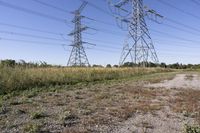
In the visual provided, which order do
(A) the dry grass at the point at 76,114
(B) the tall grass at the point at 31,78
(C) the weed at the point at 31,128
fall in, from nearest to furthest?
(C) the weed at the point at 31,128 → (A) the dry grass at the point at 76,114 → (B) the tall grass at the point at 31,78

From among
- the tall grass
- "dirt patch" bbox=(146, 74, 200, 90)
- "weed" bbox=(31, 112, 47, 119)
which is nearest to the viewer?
"weed" bbox=(31, 112, 47, 119)

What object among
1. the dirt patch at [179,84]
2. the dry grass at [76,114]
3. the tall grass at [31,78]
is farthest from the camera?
the dirt patch at [179,84]

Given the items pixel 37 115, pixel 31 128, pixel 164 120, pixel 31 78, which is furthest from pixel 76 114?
pixel 31 78

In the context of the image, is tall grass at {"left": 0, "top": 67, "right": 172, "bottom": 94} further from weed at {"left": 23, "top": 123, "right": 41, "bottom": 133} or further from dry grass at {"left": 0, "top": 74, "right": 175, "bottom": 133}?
weed at {"left": 23, "top": 123, "right": 41, "bottom": 133}

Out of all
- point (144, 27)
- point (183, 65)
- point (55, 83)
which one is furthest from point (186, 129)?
point (183, 65)

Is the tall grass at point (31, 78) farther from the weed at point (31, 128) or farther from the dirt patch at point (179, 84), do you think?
the weed at point (31, 128)

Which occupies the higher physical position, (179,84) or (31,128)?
(179,84)

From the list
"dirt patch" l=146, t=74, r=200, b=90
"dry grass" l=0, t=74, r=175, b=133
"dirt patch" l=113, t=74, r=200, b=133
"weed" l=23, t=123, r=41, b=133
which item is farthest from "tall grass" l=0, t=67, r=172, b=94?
"dirt patch" l=113, t=74, r=200, b=133

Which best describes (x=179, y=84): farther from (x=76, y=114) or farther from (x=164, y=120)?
(x=76, y=114)

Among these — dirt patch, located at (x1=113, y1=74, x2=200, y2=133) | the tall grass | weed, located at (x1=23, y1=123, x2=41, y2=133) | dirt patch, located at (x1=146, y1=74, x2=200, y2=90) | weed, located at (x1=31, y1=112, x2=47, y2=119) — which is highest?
the tall grass

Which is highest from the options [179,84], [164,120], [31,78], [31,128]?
[31,78]

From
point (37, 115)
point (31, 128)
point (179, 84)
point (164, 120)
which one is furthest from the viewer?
point (179, 84)

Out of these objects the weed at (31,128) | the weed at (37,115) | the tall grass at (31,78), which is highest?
the tall grass at (31,78)

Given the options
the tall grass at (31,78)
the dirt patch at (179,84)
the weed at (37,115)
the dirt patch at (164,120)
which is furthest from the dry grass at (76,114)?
the dirt patch at (179,84)
